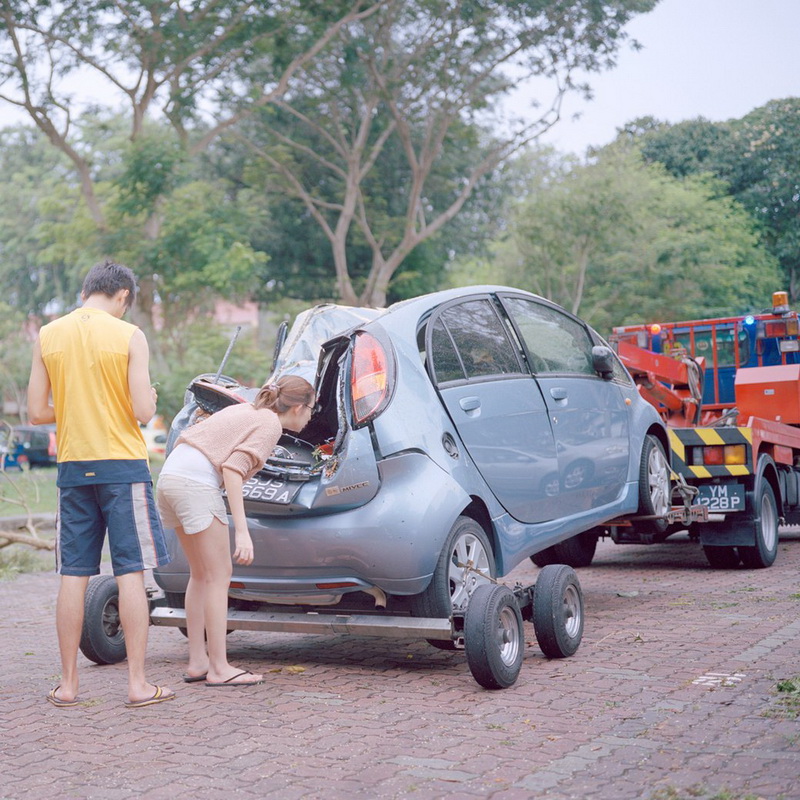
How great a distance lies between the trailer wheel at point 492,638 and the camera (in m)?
5.09

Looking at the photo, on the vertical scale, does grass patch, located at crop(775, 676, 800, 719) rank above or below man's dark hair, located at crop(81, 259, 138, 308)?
below

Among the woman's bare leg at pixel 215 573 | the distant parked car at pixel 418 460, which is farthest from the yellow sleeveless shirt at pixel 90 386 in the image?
the distant parked car at pixel 418 460

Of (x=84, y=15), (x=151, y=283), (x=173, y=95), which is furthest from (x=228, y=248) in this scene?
(x=84, y=15)

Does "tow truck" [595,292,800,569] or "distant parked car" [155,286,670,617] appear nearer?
"distant parked car" [155,286,670,617]

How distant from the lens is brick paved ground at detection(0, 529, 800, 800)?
3.96 metres

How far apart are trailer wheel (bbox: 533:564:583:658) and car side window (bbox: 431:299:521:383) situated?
43.3 inches

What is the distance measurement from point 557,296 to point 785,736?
31.7 m

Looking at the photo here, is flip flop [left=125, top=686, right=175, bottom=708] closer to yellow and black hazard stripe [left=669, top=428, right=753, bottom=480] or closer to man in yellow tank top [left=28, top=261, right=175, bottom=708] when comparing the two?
man in yellow tank top [left=28, top=261, right=175, bottom=708]

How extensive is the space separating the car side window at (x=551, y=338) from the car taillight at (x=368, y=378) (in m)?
1.35

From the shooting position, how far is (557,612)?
18.8 ft

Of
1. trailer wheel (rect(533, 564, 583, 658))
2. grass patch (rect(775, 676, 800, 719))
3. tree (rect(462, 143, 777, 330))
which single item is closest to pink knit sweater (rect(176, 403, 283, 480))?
trailer wheel (rect(533, 564, 583, 658))

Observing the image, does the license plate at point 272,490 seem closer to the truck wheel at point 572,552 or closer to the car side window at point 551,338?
the car side window at point 551,338

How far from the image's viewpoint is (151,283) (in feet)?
75.2

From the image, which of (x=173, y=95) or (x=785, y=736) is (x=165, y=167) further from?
(x=785, y=736)
